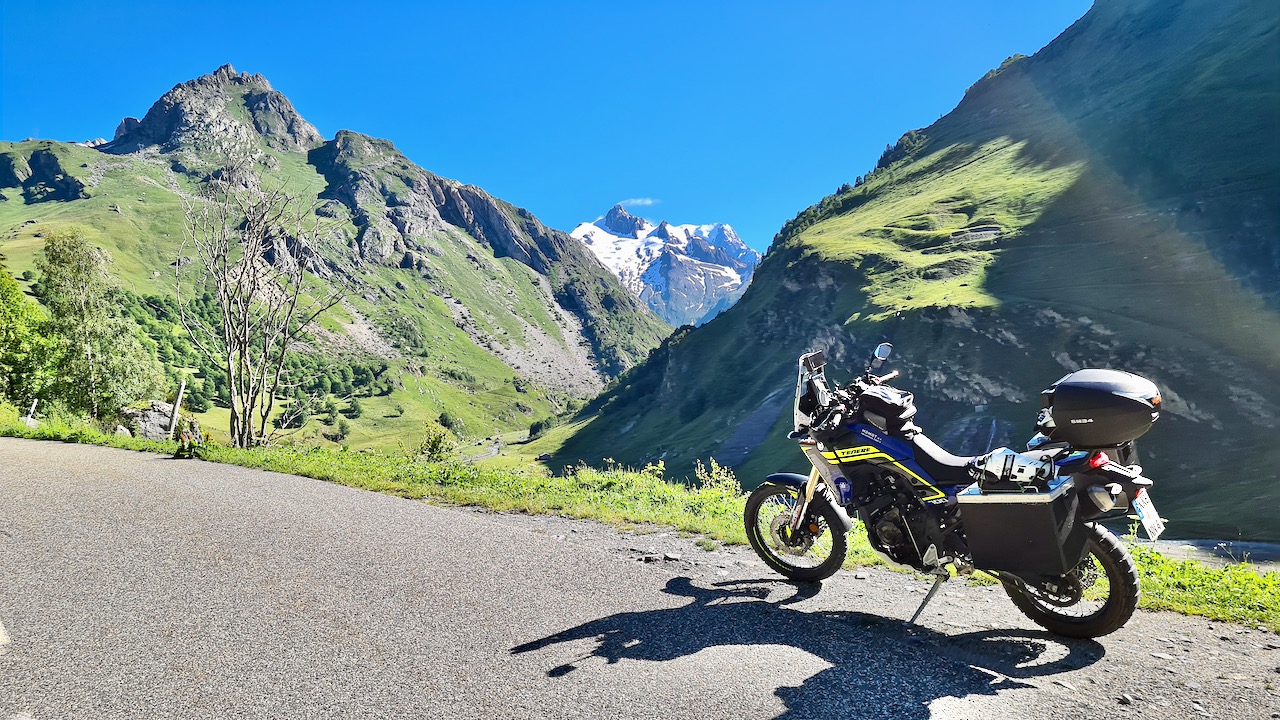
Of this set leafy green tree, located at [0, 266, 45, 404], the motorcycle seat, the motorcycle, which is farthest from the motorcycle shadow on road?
leafy green tree, located at [0, 266, 45, 404]

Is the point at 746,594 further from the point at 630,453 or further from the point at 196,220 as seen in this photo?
the point at 630,453

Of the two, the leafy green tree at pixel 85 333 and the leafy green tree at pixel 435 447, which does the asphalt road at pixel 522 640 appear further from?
the leafy green tree at pixel 85 333

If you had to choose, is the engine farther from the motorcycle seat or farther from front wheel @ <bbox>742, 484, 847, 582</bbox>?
front wheel @ <bbox>742, 484, 847, 582</bbox>

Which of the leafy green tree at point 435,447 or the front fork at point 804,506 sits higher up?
the leafy green tree at point 435,447

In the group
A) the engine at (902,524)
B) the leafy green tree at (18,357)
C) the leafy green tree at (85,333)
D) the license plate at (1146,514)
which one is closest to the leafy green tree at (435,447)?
the engine at (902,524)

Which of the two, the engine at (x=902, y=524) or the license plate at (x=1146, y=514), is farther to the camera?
the engine at (x=902, y=524)

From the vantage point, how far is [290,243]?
28.4 metres

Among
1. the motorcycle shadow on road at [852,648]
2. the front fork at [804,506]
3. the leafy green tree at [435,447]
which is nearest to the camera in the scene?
the motorcycle shadow on road at [852,648]

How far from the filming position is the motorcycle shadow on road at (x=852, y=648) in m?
4.30

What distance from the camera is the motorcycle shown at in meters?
4.90

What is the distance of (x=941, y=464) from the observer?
5910 mm

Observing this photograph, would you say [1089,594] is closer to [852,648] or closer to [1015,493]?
[1015,493]

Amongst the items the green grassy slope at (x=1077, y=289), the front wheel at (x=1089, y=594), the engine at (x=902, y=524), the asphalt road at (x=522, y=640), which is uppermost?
the green grassy slope at (x=1077, y=289)

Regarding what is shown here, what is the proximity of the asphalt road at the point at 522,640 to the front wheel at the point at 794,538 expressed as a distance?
0.26 metres
